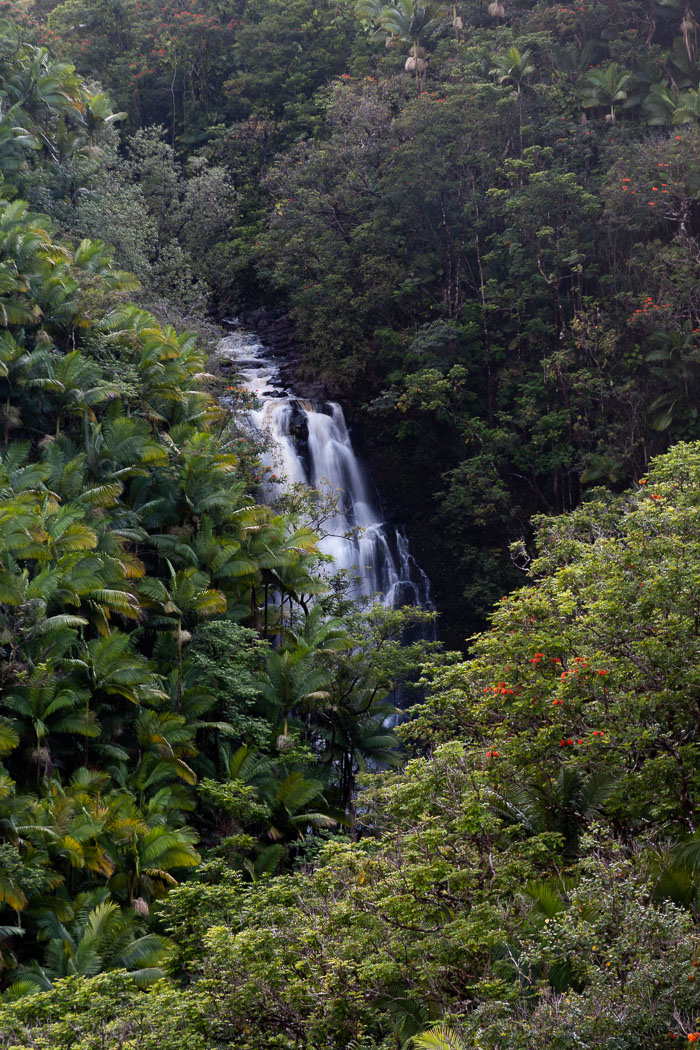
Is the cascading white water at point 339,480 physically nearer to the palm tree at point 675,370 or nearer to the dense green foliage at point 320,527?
→ the dense green foliage at point 320,527

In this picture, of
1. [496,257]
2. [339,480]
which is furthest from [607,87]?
[339,480]

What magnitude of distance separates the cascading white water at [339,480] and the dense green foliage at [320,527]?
84 cm

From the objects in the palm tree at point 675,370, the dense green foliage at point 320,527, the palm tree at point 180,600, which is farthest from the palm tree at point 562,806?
the palm tree at point 675,370

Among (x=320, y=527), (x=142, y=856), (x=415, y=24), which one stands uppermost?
(x=415, y=24)

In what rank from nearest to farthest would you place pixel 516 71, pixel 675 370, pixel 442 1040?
pixel 442 1040 < pixel 675 370 < pixel 516 71

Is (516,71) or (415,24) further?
(415,24)

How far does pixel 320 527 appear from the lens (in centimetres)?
2361

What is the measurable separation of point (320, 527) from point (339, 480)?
2888 millimetres

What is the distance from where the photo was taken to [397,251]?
27.7 m

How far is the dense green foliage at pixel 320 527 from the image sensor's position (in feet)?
24.7

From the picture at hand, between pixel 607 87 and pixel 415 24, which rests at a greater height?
pixel 415 24

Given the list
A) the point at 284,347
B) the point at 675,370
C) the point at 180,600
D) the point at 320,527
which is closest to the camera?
the point at 180,600

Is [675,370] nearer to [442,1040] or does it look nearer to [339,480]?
[339,480]

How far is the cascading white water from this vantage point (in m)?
24.5
